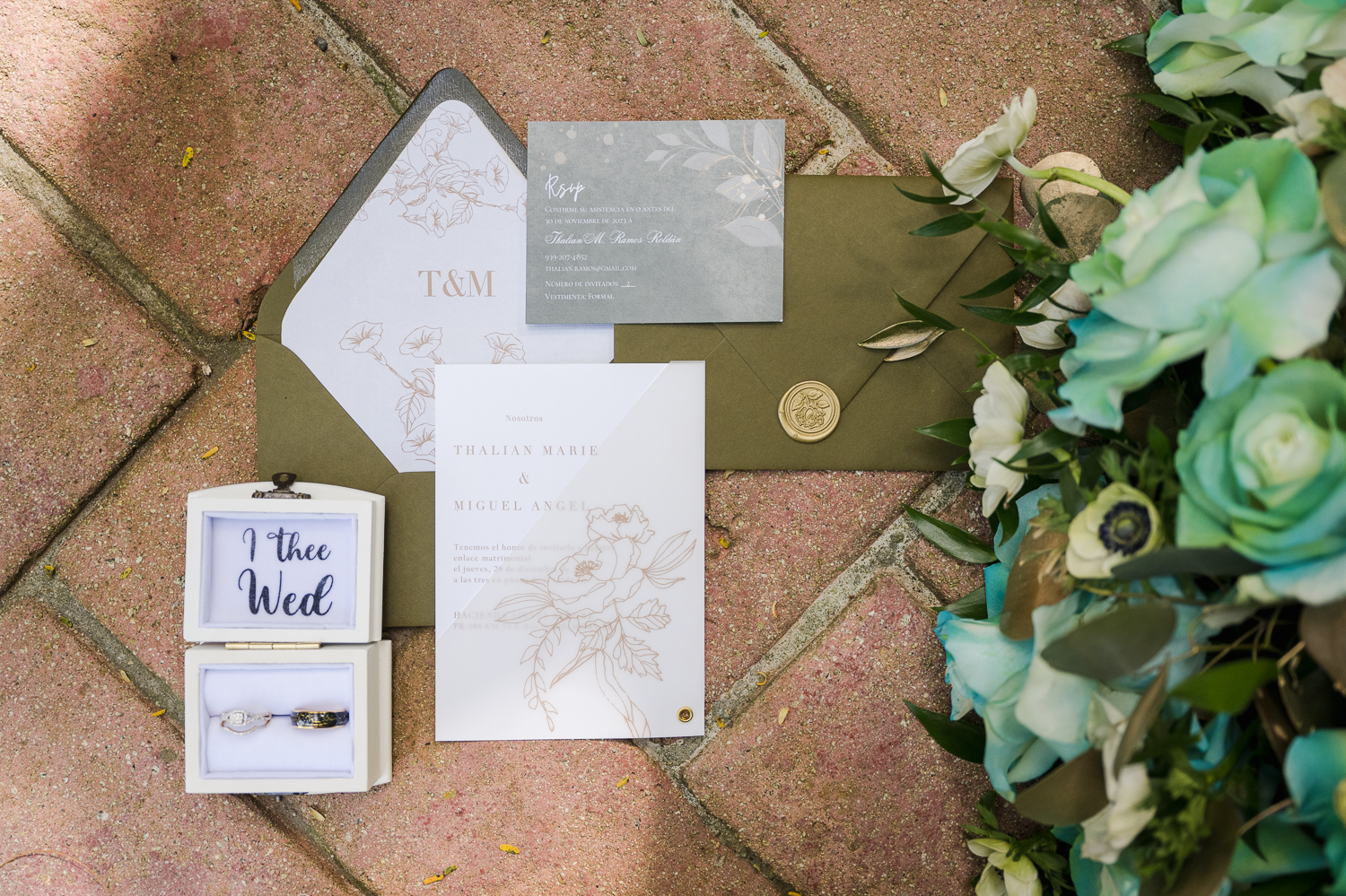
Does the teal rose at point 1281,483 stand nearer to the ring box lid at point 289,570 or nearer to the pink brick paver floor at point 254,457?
the pink brick paver floor at point 254,457

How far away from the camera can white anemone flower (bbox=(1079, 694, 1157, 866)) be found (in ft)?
1.17

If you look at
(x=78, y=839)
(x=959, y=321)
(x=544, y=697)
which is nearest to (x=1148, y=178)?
(x=959, y=321)

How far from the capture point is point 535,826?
59 centimetres

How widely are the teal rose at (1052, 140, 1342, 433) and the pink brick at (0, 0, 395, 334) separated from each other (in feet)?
1.89

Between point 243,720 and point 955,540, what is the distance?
587 mm

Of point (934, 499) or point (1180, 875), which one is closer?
point (1180, 875)

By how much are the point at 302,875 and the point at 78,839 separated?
0.19 meters

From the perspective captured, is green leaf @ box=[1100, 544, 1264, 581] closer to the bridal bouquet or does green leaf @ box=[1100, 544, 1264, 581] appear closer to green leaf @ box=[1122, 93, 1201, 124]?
the bridal bouquet

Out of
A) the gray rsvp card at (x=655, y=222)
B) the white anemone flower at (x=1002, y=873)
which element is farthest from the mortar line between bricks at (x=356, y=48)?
the white anemone flower at (x=1002, y=873)

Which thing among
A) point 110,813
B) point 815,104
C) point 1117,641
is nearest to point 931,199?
point 815,104

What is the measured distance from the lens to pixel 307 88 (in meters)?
0.61

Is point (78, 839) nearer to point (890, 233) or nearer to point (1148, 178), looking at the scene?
point (890, 233)

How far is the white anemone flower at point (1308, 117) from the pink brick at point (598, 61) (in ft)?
1.02
